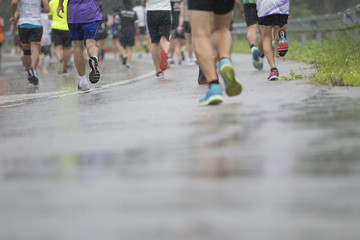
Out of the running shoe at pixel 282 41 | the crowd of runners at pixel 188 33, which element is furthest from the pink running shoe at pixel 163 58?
the running shoe at pixel 282 41

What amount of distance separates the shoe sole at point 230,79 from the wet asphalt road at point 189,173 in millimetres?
155

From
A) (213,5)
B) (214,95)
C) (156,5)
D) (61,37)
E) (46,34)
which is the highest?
(213,5)

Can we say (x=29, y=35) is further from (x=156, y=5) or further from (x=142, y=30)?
(x=142, y=30)

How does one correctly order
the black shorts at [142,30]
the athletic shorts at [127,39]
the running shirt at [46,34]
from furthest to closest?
the black shorts at [142,30] → the athletic shorts at [127,39] → the running shirt at [46,34]

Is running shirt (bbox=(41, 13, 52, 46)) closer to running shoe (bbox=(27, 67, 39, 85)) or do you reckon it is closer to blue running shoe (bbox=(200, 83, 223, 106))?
running shoe (bbox=(27, 67, 39, 85))

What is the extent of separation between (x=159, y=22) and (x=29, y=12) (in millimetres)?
2399

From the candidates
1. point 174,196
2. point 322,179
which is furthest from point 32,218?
point 322,179

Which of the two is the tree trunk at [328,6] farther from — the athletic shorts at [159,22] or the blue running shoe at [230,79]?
the blue running shoe at [230,79]

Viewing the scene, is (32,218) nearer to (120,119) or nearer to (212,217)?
(212,217)

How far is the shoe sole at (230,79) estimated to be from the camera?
21.4 feet

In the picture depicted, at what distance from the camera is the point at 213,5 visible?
693 centimetres

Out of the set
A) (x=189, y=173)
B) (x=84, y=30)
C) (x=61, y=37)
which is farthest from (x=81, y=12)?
(x=189, y=173)

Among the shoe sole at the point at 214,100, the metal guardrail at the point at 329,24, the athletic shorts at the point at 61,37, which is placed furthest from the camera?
the athletic shorts at the point at 61,37

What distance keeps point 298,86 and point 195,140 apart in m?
3.41
